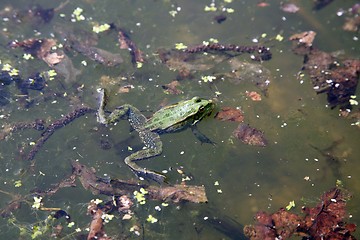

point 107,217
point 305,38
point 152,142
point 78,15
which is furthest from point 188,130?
point 78,15

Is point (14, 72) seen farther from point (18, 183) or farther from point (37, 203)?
point (37, 203)

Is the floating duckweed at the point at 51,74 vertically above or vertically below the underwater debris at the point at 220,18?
below

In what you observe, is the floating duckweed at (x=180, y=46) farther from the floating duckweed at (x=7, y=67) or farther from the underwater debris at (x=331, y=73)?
the floating duckweed at (x=7, y=67)

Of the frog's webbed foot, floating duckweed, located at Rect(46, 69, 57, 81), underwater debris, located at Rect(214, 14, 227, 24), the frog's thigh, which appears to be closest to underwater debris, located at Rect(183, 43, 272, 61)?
underwater debris, located at Rect(214, 14, 227, 24)

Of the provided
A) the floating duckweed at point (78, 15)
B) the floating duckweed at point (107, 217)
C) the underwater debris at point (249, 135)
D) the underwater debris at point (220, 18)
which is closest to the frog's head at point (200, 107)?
the underwater debris at point (249, 135)

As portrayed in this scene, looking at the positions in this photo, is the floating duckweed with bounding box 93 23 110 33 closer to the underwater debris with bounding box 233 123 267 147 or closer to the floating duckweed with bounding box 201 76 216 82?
the floating duckweed with bounding box 201 76 216 82

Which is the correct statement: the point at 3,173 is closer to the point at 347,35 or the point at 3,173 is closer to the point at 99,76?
the point at 99,76
